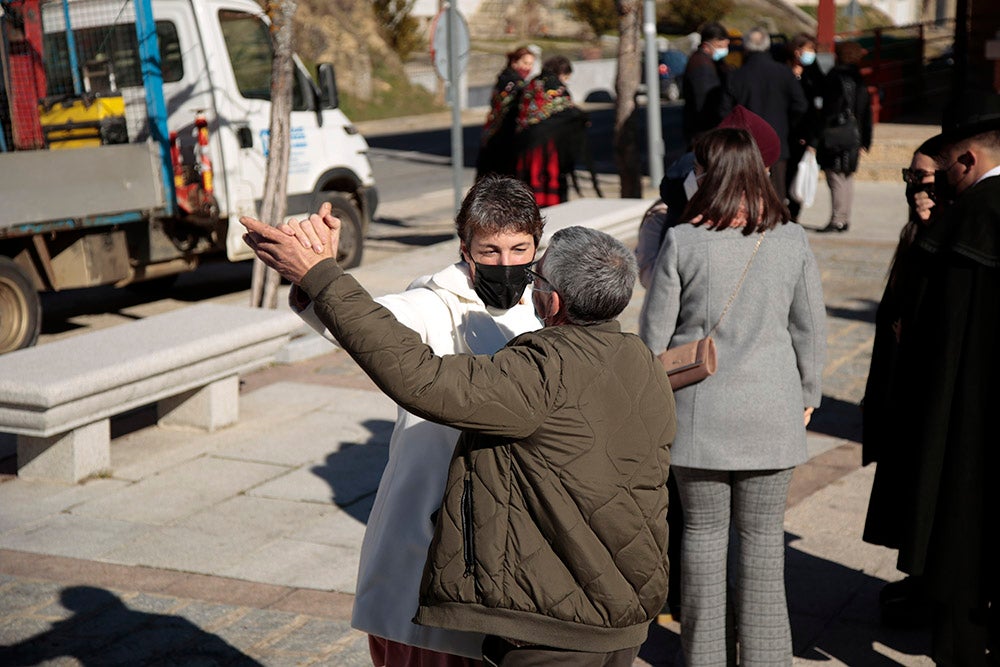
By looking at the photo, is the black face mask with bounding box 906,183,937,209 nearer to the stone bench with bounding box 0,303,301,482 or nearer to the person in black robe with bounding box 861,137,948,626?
the person in black robe with bounding box 861,137,948,626

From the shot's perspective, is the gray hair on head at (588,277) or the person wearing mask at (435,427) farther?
the person wearing mask at (435,427)

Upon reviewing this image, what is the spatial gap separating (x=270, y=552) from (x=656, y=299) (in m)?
2.23

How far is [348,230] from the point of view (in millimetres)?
11812

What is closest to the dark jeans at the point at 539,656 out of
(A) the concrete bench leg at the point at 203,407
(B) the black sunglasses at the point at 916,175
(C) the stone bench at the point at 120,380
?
(B) the black sunglasses at the point at 916,175

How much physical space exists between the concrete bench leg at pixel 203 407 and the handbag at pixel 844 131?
7.48 meters

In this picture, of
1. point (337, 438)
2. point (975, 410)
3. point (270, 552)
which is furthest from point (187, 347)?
point (975, 410)

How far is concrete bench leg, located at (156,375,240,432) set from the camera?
6883mm

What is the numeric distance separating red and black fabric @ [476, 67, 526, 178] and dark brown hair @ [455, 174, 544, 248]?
8.48m

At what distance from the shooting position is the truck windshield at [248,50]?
10930 mm

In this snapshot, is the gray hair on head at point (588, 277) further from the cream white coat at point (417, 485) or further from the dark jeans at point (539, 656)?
the dark jeans at point (539, 656)

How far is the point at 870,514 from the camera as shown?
4.01 metres

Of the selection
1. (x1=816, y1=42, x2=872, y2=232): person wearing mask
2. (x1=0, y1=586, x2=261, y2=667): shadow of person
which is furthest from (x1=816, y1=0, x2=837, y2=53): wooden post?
(x1=0, y1=586, x2=261, y2=667): shadow of person

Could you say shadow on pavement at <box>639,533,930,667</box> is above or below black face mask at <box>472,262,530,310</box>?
below

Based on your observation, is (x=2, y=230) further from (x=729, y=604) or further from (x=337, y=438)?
(x=729, y=604)
